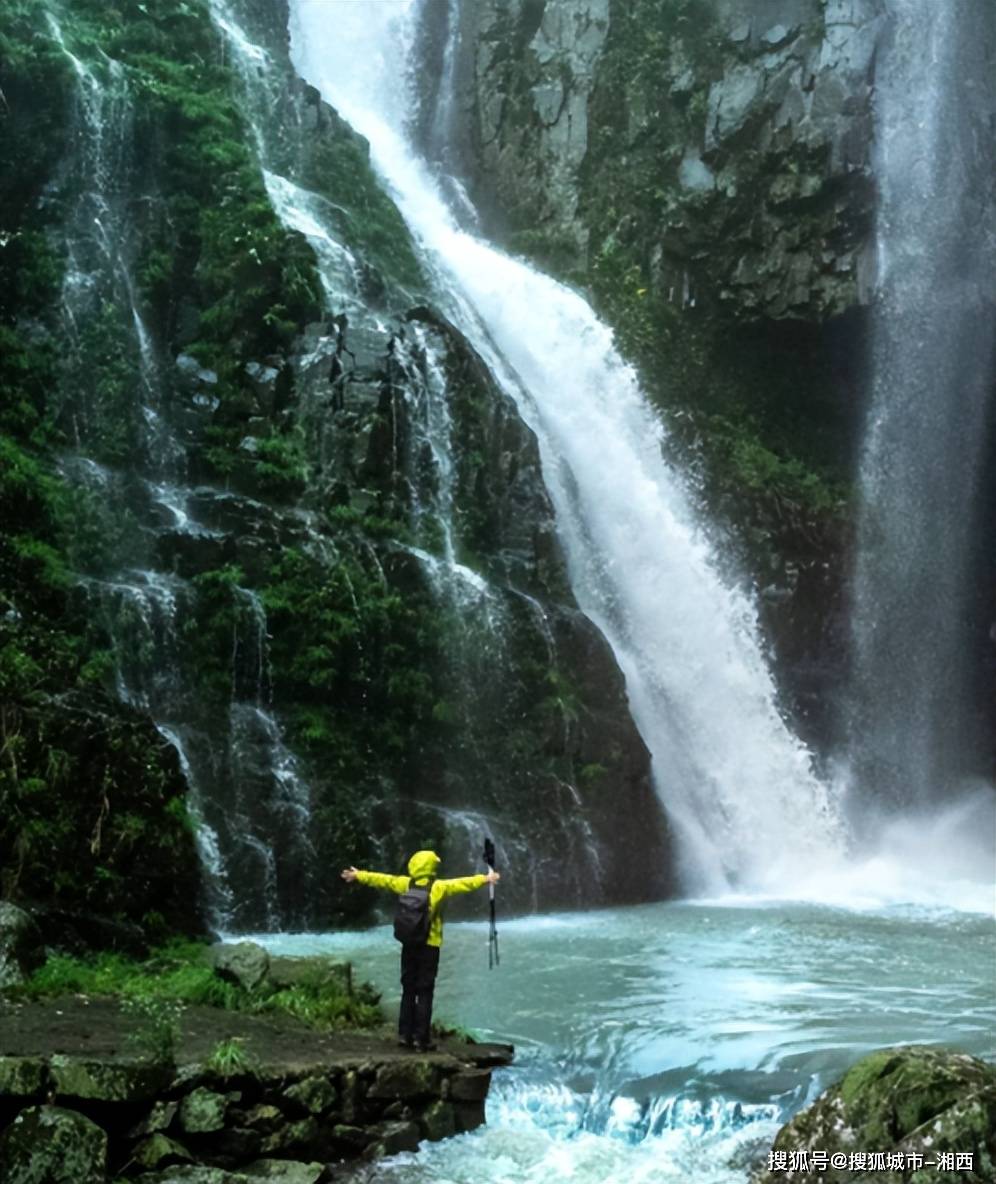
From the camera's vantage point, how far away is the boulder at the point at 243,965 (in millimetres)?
9117

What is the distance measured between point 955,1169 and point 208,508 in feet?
39.7

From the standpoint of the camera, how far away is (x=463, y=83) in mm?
29969

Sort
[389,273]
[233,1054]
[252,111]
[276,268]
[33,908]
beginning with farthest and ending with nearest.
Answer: [252,111], [389,273], [276,268], [33,908], [233,1054]

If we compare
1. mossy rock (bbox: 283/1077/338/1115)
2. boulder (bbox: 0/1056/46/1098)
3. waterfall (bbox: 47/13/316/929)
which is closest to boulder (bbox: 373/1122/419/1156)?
mossy rock (bbox: 283/1077/338/1115)

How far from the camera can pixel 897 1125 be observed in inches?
246

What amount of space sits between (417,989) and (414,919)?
0.42 meters

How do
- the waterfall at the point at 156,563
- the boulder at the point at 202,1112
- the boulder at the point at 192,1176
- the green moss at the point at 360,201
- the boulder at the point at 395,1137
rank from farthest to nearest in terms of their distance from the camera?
the green moss at the point at 360,201, the waterfall at the point at 156,563, the boulder at the point at 395,1137, the boulder at the point at 202,1112, the boulder at the point at 192,1176

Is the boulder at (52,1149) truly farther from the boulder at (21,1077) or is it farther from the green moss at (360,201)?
the green moss at (360,201)

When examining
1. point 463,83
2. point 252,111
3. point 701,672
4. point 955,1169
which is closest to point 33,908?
point 955,1169

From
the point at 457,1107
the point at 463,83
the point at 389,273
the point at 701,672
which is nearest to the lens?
the point at 457,1107

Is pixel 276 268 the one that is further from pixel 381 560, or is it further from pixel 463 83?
pixel 463 83

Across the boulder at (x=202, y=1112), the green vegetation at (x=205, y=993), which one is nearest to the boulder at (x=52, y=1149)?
the boulder at (x=202, y=1112)

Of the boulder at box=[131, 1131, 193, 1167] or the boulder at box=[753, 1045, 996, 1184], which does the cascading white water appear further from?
the boulder at box=[131, 1131, 193, 1167]

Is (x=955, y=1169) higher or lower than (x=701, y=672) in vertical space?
lower
